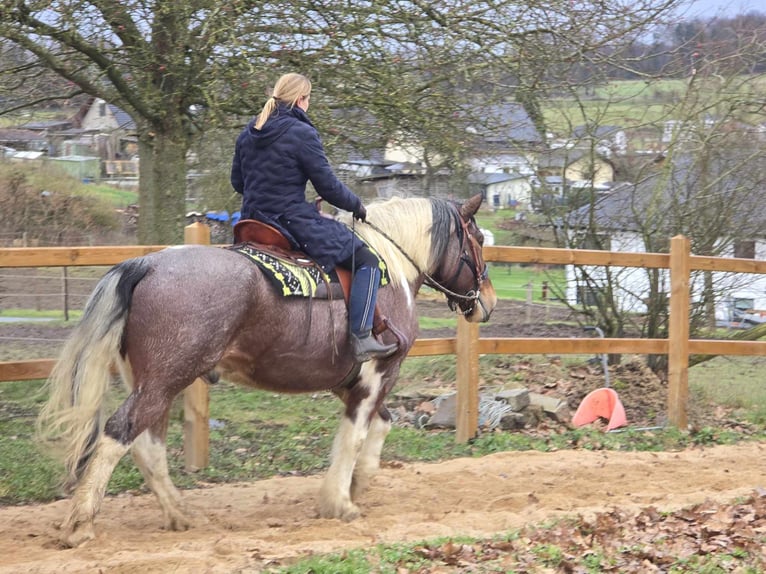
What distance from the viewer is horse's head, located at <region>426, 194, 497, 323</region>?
6355 mm

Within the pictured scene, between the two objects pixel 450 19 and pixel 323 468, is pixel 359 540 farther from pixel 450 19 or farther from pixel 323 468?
pixel 450 19

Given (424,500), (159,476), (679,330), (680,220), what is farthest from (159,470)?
(680,220)

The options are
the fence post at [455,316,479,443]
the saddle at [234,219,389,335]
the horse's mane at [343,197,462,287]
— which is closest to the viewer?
the saddle at [234,219,389,335]

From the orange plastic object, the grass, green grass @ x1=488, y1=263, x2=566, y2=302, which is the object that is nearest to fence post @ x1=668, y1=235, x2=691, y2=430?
the grass

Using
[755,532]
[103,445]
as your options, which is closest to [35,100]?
[103,445]

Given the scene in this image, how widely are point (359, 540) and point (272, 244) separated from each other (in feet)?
5.88

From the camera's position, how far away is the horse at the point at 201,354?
15.6 feet

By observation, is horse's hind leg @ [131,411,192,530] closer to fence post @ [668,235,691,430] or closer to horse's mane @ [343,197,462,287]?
horse's mane @ [343,197,462,287]

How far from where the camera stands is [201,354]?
191 inches

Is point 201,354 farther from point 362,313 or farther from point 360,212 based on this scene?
point 360,212

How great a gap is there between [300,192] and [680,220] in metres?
7.03

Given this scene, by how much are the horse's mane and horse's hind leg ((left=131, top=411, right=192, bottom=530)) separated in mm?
1776

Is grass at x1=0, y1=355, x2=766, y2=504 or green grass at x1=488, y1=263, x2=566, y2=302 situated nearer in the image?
grass at x1=0, y1=355, x2=766, y2=504

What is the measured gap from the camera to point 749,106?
11258mm
